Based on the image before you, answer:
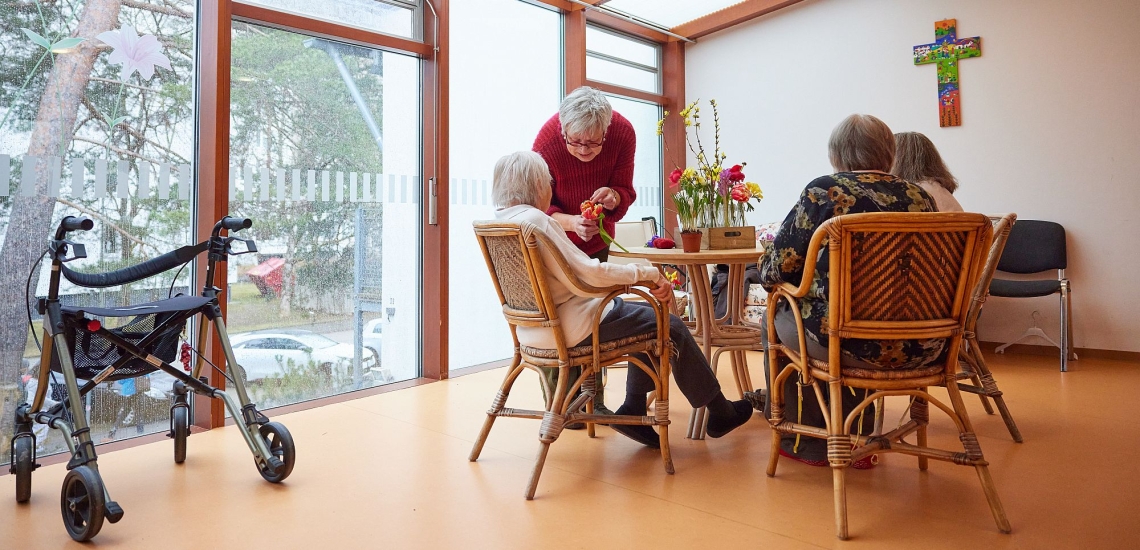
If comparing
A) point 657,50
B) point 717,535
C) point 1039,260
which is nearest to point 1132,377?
point 1039,260

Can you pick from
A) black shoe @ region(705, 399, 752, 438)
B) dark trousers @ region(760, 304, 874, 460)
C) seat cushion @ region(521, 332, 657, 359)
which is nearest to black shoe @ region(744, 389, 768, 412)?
black shoe @ region(705, 399, 752, 438)

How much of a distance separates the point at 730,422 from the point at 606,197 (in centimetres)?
101

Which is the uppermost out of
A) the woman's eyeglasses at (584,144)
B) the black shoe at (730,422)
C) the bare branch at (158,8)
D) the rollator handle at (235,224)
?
the bare branch at (158,8)

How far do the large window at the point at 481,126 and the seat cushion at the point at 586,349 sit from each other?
2148 millimetres

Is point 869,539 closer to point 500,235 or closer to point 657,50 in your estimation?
point 500,235

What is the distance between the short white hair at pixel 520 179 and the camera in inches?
95.3

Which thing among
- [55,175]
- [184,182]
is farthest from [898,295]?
[55,175]

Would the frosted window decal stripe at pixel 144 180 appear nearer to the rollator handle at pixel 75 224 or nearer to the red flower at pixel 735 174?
the rollator handle at pixel 75 224

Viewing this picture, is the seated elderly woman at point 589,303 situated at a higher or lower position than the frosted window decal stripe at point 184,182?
lower

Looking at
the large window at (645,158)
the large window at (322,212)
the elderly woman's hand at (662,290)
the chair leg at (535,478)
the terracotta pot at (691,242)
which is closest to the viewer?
the chair leg at (535,478)

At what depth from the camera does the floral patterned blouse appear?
200 centimetres

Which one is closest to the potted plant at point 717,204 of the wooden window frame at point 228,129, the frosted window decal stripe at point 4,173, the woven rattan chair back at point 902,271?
the woven rattan chair back at point 902,271

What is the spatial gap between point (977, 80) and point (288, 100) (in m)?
4.57

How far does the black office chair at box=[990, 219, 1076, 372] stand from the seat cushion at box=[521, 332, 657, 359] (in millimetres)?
3149
